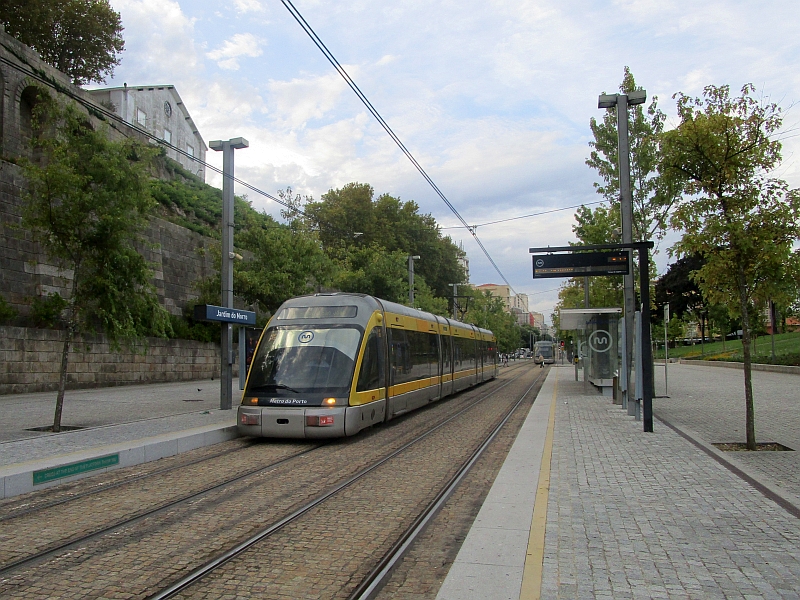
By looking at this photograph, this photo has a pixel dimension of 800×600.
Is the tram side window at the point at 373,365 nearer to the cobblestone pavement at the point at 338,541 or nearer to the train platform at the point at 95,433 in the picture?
the cobblestone pavement at the point at 338,541

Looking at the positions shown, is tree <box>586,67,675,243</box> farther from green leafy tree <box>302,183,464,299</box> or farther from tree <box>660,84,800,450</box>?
green leafy tree <box>302,183,464,299</box>

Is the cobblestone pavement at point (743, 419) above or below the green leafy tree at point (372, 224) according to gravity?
below

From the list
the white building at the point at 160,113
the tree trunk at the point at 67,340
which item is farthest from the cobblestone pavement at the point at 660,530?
the white building at the point at 160,113

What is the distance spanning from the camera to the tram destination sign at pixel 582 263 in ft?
45.1

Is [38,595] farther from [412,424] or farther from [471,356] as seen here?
[471,356]

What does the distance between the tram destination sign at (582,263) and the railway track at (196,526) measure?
5.43m

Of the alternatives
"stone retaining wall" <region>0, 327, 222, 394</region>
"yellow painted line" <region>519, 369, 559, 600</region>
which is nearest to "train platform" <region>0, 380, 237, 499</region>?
"stone retaining wall" <region>0, 327, 222, 394</region>

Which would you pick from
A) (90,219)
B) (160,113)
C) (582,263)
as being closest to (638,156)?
(582,263)

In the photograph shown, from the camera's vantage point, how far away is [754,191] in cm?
1015

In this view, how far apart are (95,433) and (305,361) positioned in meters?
3.75

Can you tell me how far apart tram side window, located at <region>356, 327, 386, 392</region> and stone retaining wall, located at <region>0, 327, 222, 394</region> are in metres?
4.65


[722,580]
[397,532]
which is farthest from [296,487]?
[722,580]

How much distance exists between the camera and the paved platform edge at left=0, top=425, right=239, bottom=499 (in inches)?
301

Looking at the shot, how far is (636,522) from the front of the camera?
593 centimetres
